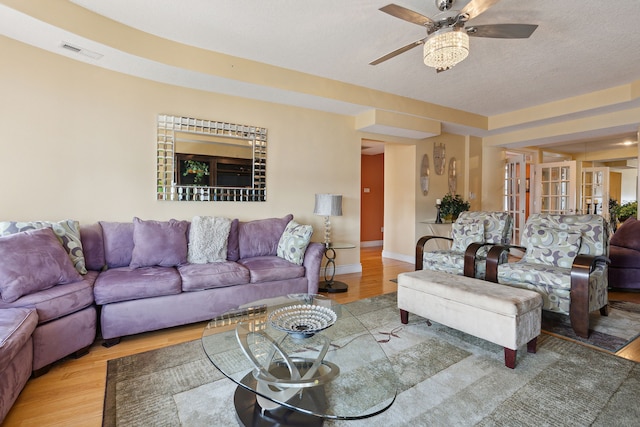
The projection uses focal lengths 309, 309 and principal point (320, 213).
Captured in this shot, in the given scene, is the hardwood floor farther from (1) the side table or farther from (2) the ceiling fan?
(2) the ceiling fan

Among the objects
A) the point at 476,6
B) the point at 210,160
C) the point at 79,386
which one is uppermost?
the point at 476,6

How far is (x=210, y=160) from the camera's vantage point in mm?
3777

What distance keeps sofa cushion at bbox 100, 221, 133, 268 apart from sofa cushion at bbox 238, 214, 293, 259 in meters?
1.09

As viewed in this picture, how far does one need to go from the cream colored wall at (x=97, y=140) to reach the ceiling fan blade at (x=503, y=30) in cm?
255

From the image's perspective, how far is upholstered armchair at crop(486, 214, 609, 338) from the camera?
8.44 feet

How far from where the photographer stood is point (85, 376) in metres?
2.04

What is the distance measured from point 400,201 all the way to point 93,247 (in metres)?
4.95

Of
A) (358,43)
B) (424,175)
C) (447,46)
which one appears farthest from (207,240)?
(424,175)

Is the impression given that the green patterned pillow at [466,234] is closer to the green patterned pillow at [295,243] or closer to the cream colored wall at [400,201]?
the cream colored wall at [400,201]

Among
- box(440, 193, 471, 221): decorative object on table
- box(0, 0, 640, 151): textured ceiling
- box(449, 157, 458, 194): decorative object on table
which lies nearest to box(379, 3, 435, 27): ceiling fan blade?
box(0, 0, 640, 151): textured ceiling

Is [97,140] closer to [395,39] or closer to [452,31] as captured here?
[395,39]

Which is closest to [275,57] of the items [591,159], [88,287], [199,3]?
[199,3]

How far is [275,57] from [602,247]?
376cm

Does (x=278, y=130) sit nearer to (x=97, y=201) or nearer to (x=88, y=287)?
(x=97, y=201)
